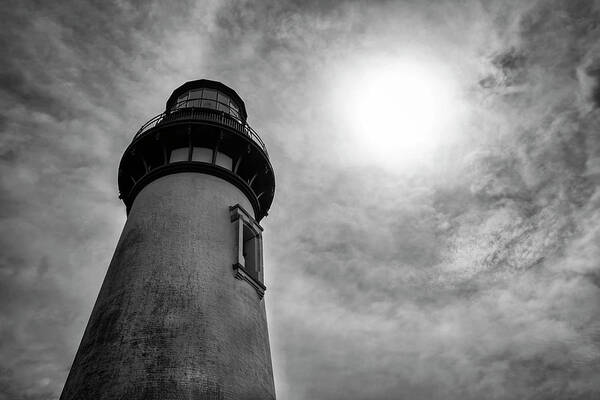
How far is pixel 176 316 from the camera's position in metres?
12.8

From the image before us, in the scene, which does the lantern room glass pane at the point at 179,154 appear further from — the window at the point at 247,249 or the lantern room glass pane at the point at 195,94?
the lantern room glass pane at the point at 195,94

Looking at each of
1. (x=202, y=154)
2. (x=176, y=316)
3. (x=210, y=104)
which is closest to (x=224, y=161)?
(x=202, y=154)

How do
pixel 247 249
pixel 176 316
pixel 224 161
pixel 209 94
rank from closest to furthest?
pixel 176 316, pixel 247 249, pixel 224 161, pixel 209 94

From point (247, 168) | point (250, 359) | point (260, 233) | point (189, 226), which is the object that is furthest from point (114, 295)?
point (247, 168)

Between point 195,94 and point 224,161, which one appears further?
point 195,94

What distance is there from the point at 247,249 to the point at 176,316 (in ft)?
17.7

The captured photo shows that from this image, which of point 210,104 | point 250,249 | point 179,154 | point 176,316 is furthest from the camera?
point 210,104

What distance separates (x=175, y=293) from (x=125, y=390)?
313cm

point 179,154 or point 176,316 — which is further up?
point 179,154

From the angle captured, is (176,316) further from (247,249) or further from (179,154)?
(179,154)

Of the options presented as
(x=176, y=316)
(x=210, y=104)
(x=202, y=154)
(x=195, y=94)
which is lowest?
(x=176, y=316)

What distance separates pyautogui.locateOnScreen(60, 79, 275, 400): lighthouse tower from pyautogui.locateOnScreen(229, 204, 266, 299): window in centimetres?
4

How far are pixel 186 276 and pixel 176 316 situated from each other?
1.52m

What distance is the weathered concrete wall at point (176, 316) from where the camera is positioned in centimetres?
1152
